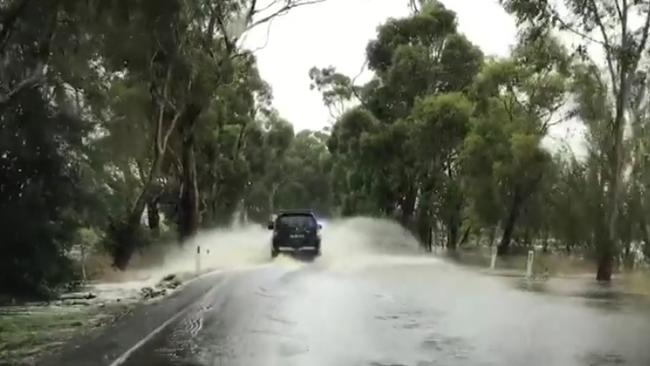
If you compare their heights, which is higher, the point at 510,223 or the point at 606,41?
the point at 606,41

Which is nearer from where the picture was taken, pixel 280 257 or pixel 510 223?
pixel 280 257

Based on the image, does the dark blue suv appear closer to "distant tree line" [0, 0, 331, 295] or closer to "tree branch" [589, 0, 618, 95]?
"distant tree line" [0, 0, 331, 295]

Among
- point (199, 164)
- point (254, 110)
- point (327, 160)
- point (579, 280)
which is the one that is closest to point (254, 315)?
point (579, 280)

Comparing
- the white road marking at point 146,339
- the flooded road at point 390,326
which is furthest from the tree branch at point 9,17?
the flooded road at point 390,326

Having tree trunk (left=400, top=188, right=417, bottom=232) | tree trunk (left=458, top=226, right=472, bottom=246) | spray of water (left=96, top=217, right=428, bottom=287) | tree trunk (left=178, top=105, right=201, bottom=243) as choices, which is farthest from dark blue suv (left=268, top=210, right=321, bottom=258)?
tree trunk (left=458, top=226, right=472, bottom=246)

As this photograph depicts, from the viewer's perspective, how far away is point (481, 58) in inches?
2336

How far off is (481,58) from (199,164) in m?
18.1

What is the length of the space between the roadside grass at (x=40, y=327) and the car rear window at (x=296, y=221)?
21341mm

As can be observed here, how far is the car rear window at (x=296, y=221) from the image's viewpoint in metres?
43.1

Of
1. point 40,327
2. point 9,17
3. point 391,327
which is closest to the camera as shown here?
point 40,327

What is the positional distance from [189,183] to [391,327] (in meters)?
26.6

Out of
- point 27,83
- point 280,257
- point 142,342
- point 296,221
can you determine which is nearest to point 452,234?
point 280,257

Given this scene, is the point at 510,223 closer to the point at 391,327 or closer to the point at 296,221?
the point at 296,221

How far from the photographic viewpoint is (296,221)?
43.2m
